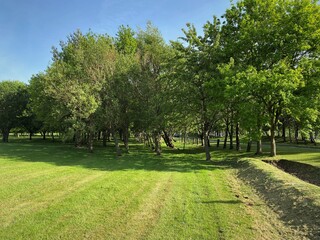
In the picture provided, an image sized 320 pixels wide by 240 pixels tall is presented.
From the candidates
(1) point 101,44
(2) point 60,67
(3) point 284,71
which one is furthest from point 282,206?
(2) point 60,67

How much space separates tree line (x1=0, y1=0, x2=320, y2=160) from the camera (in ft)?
67.9

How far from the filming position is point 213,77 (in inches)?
868

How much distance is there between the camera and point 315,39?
21.7m

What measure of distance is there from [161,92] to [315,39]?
13.7 meters

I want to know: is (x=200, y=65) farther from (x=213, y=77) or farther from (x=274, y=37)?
(x=274, y=37)

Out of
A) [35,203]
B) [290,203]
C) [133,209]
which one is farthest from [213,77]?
[35,203]

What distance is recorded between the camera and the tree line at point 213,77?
2070 cm

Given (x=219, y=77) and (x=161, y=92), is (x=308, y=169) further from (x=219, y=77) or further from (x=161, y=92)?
(x=161, y=92)

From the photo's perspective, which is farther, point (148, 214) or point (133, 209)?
point (133, 209)

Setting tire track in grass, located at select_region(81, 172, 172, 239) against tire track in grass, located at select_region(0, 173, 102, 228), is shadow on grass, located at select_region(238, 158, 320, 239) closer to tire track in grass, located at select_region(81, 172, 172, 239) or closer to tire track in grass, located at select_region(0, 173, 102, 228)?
tire track in grass, located at select_region(81, 172, 172, 239)

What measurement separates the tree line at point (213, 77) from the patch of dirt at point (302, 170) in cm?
307

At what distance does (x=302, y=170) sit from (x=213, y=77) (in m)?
9.62

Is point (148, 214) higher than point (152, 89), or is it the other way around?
point (152, 89)

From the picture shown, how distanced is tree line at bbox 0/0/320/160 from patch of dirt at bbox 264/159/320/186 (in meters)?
3.07
